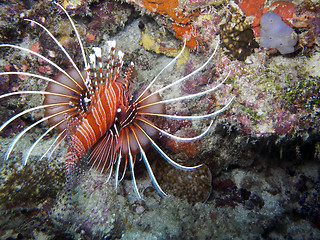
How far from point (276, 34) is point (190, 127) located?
177 centimetres

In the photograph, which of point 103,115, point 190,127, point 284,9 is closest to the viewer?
point 284,9

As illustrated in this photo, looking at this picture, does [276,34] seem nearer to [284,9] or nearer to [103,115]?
[284,9]

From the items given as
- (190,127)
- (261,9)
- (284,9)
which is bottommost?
(190,127)

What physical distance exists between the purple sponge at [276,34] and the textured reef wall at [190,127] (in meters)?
0.09

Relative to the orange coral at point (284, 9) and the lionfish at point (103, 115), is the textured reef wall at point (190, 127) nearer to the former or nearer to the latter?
the orange coral at point (284, 9)

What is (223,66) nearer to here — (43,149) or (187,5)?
(187,5)

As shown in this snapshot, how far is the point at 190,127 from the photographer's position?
3.07 meters

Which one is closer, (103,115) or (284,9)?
(284,9)

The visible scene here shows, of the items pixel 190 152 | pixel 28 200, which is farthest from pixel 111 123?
pixel 28 200

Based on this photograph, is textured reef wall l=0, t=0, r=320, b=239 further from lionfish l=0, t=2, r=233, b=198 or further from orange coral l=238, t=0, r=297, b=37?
lionfish l=0, t=2, r=233, b=198

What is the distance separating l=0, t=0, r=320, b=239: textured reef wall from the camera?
264 centimetres

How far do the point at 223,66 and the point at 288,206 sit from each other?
3.78m

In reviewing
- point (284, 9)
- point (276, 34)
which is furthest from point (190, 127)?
point (284, 9)

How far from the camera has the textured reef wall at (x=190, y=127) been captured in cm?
264
